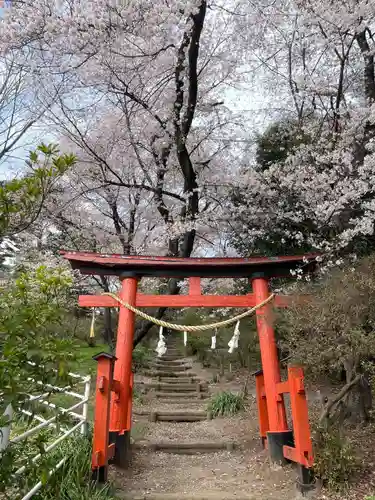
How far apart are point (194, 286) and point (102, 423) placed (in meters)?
2.52

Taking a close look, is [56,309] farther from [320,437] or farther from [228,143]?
[228,143]

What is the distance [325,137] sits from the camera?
863 centimetres

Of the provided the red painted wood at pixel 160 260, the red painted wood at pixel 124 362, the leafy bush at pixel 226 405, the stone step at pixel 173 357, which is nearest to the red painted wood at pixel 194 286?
the red painted wood at pixel 160 260

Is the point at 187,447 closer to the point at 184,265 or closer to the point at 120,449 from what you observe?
the point at 120,449

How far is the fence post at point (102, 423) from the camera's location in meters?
4.41

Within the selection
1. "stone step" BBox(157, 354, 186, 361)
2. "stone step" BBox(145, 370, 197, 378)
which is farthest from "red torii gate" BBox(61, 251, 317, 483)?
"stone step" BBox(157, 354, 186, 361)

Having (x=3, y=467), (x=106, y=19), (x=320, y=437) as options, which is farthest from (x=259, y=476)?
(x=106, y=19)

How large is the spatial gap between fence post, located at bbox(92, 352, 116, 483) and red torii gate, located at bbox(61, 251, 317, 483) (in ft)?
0.04

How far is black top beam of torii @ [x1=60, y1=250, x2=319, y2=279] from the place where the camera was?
6.30 meters

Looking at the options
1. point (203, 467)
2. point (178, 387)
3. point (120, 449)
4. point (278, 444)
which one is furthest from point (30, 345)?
point (178, 387)

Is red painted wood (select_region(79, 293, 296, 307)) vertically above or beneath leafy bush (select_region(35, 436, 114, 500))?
above

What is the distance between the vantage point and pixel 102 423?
4.63m

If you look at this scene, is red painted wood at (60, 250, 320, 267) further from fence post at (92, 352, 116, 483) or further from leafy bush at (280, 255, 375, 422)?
fence post at (92, 352, 116, 483)

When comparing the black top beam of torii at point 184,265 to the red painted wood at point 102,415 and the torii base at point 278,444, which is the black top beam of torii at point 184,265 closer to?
the red painted wood at point 102,415
